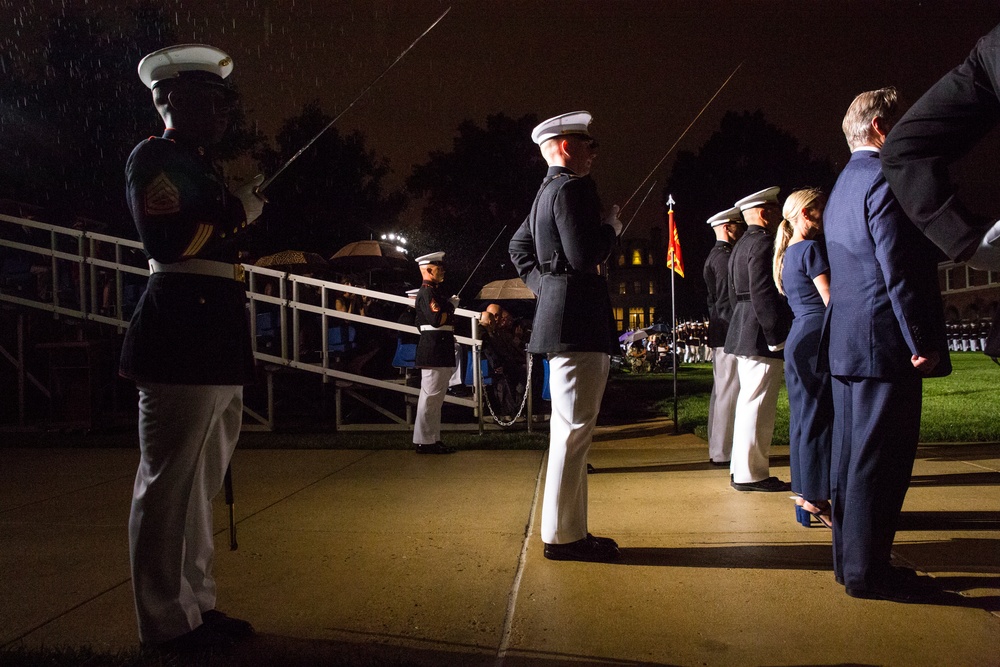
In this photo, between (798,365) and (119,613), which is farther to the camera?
(798,365)

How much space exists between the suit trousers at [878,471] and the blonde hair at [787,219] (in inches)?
61.2

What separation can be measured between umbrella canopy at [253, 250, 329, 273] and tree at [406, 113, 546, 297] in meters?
23.6

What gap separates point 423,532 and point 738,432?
7.85 feet

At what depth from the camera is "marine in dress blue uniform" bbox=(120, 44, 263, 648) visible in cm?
246

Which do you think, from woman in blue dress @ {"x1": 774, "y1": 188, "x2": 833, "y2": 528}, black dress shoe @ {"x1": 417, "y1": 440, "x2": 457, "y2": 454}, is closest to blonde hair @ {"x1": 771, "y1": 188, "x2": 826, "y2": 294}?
woman in blue dress @ {"x1": 774, "y1": 188, "x2": 833, "y2": 528}

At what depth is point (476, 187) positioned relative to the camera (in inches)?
1613

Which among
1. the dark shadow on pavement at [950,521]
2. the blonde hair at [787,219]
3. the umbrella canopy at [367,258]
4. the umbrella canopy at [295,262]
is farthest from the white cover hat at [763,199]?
the umbrella canopy at [295,262]

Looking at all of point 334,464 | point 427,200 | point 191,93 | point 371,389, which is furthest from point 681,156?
point 191,93

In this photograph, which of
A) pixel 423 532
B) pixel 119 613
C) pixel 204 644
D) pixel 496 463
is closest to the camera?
pixel 204 644

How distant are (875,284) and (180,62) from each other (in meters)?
2.77

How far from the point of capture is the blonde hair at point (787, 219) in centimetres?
422

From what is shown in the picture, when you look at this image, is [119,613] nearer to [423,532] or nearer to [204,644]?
[204,644]

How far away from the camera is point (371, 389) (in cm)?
986

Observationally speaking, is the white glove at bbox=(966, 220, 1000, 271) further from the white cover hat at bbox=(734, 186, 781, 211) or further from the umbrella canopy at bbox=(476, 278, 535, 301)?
the umbrella canopy at bbox=(476, 278, 535, 301)
